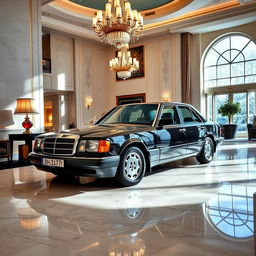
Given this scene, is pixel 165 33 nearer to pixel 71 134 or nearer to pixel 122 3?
pixel 122 3

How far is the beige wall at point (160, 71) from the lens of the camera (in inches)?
565

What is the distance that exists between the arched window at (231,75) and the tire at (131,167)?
36.7 feet

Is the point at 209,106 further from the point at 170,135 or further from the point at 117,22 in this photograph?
the point at 170,135

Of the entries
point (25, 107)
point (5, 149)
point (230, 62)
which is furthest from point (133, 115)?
point (230, 62)

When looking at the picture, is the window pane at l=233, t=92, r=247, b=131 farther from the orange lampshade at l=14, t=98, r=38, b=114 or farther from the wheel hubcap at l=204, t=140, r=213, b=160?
the orange lampshade at l=14, t=98, r=38, b=114

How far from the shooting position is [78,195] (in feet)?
11.4

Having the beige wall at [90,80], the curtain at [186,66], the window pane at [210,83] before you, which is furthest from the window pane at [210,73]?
the beige wall at [90,80]

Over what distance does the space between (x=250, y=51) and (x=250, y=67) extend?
0.73 metres

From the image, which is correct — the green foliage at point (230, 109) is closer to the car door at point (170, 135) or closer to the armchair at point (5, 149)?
the car door at point (170, 135)

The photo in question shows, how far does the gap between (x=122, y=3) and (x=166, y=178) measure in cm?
654

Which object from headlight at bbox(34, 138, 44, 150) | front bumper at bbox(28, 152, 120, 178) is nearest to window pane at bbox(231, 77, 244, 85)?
front bumper at bbox(28, 152, 120, 178)

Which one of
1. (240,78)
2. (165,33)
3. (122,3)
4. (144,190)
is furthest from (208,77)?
(144,190)

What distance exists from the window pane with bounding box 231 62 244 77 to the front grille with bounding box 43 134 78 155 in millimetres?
12099

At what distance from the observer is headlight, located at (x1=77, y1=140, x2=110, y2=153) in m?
3.59
